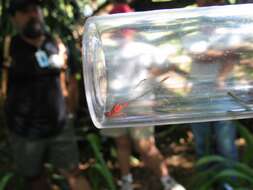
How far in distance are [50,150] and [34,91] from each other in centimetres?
38

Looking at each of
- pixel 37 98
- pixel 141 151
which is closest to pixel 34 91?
pixel 37 98

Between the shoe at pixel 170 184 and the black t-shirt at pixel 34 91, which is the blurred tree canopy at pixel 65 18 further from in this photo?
the shoe at pixel 170 184

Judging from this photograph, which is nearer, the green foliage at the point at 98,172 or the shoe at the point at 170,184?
the shoe at the point at 170,184

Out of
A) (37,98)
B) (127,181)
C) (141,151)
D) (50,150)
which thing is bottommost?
(127,181)

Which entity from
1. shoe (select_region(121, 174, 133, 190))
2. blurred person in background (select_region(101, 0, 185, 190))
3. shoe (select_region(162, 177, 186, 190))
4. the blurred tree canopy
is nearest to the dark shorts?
blurred person in background (select_region(101, 0, 185, 190))

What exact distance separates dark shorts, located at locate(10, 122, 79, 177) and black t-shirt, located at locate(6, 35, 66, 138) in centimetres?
6

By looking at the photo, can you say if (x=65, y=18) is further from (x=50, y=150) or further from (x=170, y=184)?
(x=170, y=184)

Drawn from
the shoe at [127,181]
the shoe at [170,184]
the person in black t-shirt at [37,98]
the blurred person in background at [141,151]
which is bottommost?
the shoe at [127,181]

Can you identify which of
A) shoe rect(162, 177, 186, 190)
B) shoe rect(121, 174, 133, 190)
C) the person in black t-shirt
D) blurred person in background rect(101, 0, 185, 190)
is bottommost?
shoe rect(121, 174, 133, 190)

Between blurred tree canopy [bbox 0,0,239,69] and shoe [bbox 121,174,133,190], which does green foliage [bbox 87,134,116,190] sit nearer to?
shoe [bbox 121,174,133,190]

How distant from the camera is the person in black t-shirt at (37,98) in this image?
3084 millimetres

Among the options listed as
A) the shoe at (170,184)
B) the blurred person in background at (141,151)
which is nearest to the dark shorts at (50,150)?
the blurred person in background at (141,151)

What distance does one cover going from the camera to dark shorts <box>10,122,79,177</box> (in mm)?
3258

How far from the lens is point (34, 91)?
315 cm
